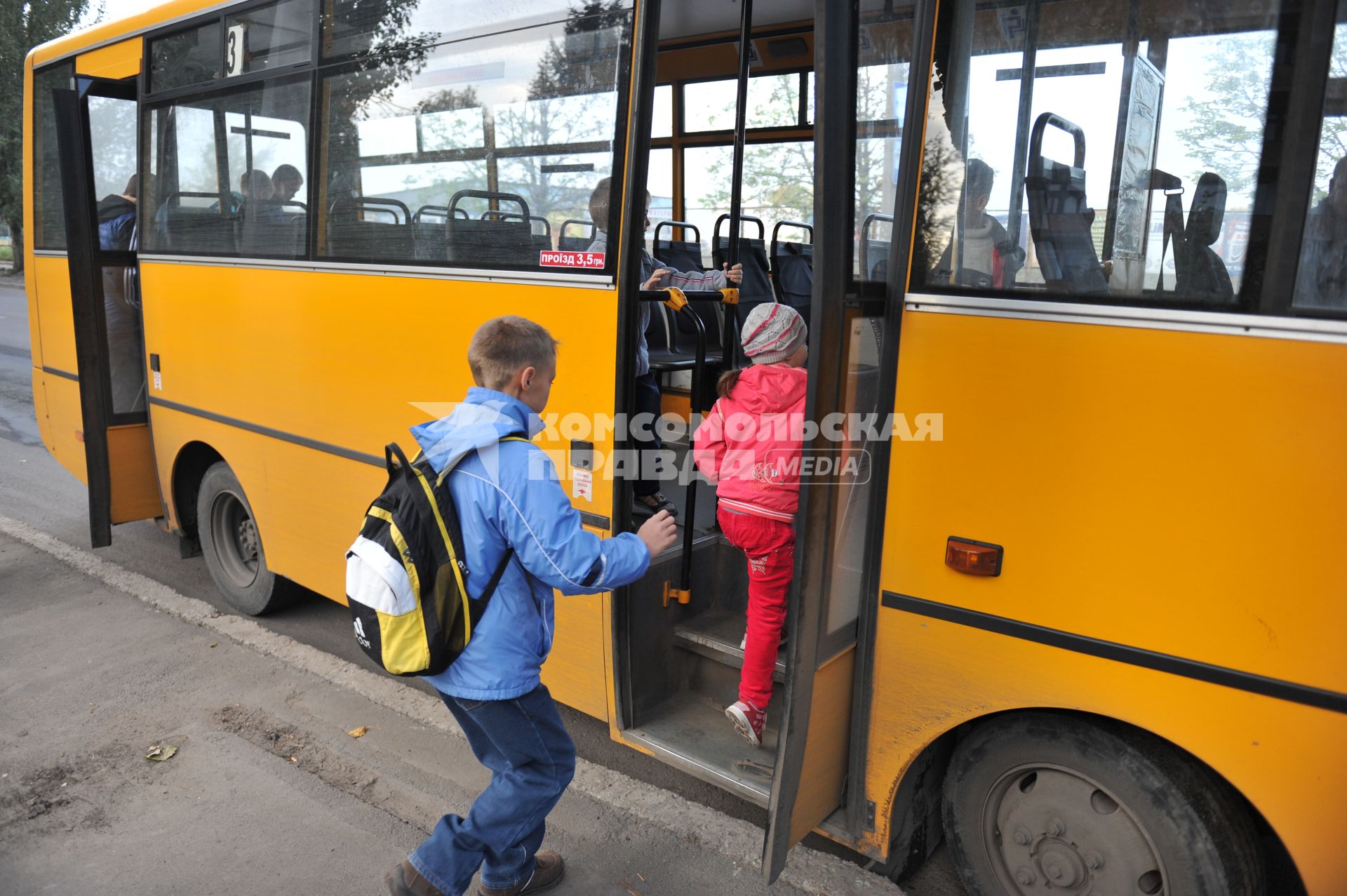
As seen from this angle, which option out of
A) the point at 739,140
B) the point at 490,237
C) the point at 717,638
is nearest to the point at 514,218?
the point at 490,237

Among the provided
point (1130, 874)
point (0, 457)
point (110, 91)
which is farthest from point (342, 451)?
point (0, 457)

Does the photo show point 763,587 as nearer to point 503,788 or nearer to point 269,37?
point 503,788

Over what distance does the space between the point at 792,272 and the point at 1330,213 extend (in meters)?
4.24

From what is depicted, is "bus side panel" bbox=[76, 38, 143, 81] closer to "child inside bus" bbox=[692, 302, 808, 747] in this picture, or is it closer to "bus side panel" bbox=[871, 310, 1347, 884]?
"child inside bus" bbox=[692, 302, 808, 747]

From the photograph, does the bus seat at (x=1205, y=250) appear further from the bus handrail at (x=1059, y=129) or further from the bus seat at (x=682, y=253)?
the bus seat at (x=682, y=253)

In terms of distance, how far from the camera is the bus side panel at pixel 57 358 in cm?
571

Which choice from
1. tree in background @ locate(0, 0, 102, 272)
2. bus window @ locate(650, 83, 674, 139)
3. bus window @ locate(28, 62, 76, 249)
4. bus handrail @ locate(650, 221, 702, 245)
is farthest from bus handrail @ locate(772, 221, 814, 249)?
tree in background @ locate(0, 0, 102, 272)

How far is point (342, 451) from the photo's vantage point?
421cm

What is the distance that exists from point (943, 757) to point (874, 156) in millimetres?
1795

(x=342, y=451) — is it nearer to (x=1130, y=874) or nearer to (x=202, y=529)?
(x=202, y=529)

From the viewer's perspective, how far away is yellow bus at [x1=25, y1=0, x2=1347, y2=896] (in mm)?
1985

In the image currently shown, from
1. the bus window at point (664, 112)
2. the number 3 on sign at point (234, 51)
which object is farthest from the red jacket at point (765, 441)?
the bus window at point (664, 112)

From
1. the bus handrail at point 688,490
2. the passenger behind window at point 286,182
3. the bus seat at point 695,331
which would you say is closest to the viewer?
the bus handrail at point 688,490

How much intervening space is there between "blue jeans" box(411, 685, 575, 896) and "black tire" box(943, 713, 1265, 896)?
1.16 meters
